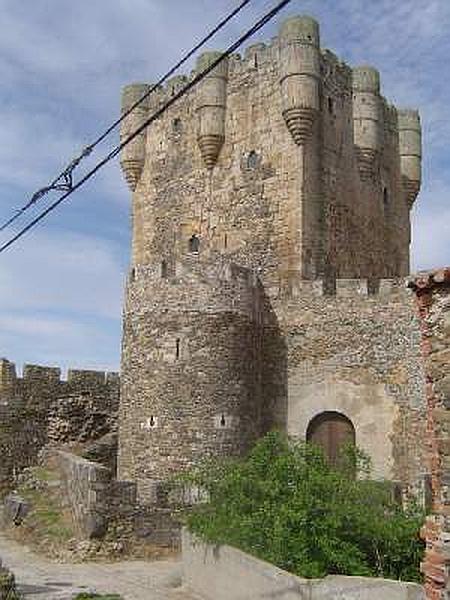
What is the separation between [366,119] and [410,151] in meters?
2.82

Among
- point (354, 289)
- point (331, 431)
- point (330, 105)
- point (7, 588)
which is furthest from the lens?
point (330, 105)

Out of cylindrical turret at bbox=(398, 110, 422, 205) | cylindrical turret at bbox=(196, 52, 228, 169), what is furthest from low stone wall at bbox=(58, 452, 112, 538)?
cylindrical turret at bbox=(398, 110, 422, 205)

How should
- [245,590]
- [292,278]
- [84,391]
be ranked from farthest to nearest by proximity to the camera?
[84,391]
[292,278]
[245,590]

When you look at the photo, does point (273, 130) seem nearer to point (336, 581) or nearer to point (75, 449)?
point (75, 449)

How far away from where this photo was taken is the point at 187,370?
18781mm

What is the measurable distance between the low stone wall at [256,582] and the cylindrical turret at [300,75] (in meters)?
12.8

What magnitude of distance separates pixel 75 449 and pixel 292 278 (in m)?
7.82

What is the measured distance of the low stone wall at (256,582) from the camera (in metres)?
8.77

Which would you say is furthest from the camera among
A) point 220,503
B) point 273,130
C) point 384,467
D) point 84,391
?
point 84,391

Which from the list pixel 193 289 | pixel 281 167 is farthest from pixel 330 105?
pixel 193 289

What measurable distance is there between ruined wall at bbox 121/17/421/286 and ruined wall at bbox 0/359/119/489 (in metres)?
4.25

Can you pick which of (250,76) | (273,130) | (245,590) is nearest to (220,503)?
(245,590)

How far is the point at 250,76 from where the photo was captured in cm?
2448

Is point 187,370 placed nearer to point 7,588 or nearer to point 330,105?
point 7,588
